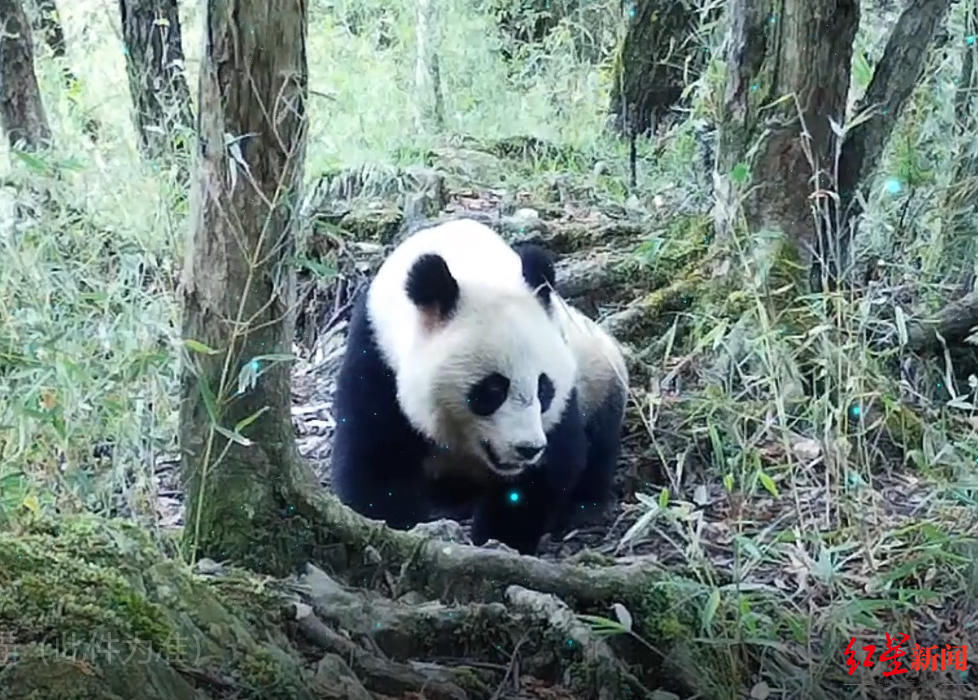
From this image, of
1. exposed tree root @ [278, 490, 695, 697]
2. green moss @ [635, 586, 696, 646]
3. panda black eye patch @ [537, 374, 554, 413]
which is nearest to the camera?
exposed tree root @ [278, 490, 695, 697]

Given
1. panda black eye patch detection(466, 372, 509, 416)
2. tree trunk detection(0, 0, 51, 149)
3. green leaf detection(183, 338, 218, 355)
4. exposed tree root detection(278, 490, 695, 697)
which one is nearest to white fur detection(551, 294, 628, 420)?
panda black eye patch detection(466, 372, 509, 416)

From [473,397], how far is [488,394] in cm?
5

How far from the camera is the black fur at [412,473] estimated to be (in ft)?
10.6

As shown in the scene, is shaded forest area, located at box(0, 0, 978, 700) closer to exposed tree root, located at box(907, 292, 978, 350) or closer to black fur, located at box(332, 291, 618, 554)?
exposed tree root, located at box(907, 292, 978, 350)

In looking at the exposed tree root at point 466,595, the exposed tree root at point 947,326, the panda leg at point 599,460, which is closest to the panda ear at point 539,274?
the panda leg at point 599,460

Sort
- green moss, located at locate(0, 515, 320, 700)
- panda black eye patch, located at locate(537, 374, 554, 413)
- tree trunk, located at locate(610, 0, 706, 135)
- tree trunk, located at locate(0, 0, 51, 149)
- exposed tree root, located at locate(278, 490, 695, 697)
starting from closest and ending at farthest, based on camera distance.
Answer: green moss, located at locate(0, 515, 320, 700), exposed tree root, located at locate(278, 490, 695, 697), panda black eye patch, located at locate(537, 374, 554, 413), tree trunk, located at locate(0, 0, 51, 149), tree trunk, located at locate(610, 0, 706, 135)

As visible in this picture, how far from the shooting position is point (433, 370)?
3066 millimetres

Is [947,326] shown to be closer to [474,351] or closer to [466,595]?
[474,351]

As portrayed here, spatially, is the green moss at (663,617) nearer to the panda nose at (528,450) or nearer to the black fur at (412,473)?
the panda nose at (528,450)

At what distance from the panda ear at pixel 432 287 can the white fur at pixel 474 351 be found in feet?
0.11

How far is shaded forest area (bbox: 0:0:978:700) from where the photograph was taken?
6.49ft

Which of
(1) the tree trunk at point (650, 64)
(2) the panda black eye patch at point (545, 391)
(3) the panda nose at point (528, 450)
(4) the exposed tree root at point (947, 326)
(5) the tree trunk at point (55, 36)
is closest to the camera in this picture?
(3) the panda nose at point (528, 450)

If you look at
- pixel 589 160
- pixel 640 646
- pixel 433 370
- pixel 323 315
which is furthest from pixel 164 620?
pixel 589 160

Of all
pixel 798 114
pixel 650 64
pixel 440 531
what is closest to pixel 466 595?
pixel 440 531
